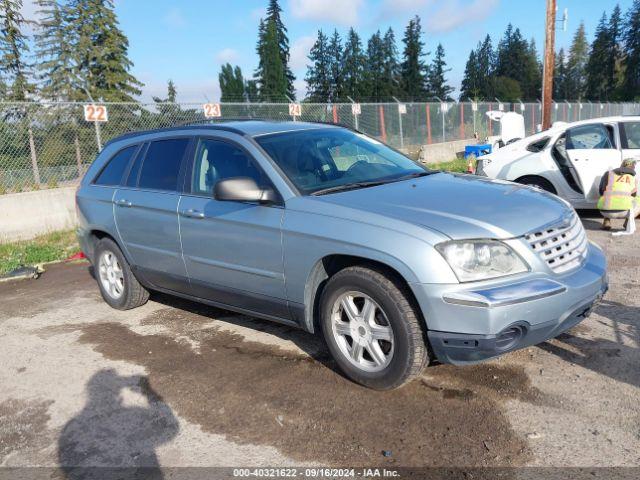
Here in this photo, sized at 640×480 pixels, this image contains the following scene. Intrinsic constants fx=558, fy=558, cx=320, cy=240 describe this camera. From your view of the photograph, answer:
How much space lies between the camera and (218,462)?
3.02m

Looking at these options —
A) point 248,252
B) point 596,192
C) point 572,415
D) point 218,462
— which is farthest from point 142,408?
point 596,192

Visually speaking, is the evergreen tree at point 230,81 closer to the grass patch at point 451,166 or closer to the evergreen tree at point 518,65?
the evergreen tree at point 518,65

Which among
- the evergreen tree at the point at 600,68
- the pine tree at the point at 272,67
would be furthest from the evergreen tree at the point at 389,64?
the evergreen tree at the point at 600,68

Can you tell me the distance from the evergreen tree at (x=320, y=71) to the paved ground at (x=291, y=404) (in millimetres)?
80382

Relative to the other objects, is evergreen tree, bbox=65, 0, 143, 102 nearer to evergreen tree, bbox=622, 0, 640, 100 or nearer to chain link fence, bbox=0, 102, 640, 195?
chain link fence, bbox=0, 102, 640, 195

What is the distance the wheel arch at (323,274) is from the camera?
3.48 metres

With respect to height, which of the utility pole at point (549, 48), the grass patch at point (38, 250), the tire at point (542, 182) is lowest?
the grass patch at point (38, 250)

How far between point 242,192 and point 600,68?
4281 inches

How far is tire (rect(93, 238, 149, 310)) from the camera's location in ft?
Answer: 18.4

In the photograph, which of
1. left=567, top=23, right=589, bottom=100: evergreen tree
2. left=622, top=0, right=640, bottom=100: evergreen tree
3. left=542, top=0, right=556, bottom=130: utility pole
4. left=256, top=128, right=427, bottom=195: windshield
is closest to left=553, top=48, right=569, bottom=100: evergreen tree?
left=567, top=23, right=589, bottom=100: evergreen tree

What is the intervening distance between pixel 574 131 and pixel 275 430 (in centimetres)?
738

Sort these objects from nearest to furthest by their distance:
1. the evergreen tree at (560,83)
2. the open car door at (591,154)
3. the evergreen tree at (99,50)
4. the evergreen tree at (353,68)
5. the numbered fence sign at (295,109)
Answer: the open car door at (591,154)
the numbered fence sign at (295,109)
the evergreen tree at (99,50)
the evergreen tree at (353,68)
the evergreen tree at (560,83)

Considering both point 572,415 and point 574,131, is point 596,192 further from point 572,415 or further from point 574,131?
point 572,415

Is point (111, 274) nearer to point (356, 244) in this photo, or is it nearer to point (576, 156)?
point (356, 244)
